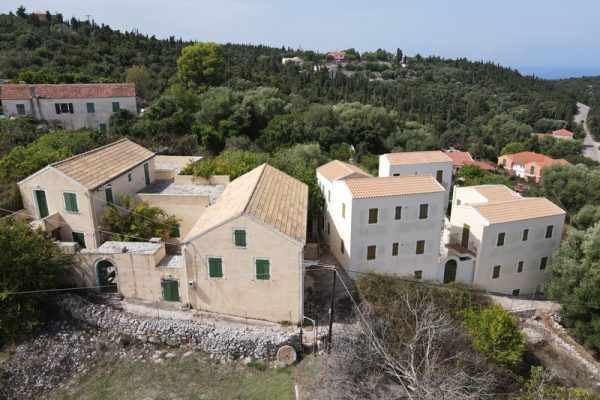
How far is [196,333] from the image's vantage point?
1855 cm

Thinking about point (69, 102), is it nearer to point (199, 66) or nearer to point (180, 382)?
point (199, 66)

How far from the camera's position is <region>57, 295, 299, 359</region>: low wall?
18141mm

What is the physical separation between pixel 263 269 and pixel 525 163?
225ft

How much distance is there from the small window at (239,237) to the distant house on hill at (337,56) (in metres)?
127

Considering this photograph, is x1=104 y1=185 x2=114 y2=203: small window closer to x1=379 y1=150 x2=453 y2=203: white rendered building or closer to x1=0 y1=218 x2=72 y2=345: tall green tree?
x1=0 y1=218 x2=72 y2=345: tall green tree

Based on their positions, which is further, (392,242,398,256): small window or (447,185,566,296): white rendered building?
(447,185,566,296): white rendered building

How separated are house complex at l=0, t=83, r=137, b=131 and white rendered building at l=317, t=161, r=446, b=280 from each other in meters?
31.7

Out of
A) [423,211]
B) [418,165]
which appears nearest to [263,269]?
[423,211]

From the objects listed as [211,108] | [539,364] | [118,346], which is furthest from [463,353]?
[211,108]

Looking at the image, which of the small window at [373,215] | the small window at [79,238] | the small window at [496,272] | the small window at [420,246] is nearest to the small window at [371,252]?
the small window at [373,215]

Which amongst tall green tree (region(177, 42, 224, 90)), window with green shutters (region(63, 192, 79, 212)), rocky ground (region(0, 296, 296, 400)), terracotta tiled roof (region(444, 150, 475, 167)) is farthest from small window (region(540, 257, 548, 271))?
tall green tree (region(177, 42, 224, 90))

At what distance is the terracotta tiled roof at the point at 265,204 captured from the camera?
61.7 feet

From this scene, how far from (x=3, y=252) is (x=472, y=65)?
141042 millimetres

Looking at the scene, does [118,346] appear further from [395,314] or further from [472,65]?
[472,65]
